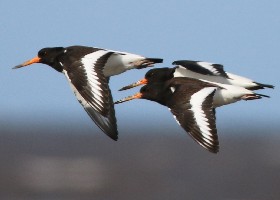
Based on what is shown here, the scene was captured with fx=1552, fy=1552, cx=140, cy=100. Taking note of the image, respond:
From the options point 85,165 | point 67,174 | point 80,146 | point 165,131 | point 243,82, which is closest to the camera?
point 243,82

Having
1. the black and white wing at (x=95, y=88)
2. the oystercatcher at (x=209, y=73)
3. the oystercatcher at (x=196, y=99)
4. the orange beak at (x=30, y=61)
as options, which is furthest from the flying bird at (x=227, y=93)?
the orange beak at (x=30, y=61)

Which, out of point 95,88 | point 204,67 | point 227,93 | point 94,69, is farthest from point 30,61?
point 227,93

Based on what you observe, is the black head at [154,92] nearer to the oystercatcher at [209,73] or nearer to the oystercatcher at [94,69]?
the oystercatcher at [94,69]

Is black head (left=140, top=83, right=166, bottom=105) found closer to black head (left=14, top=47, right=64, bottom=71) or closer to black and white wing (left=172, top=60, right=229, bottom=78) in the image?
black head (left=14, top=47, right=64, bottom=71)

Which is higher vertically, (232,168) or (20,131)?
(232,168)

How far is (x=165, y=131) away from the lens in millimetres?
77562

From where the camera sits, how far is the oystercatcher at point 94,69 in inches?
699

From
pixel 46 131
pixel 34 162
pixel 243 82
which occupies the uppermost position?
pixel 243 82

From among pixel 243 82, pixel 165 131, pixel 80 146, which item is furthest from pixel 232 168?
pixel 243 82

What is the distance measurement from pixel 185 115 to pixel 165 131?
60.0 meters

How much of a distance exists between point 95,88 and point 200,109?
4.07 ft

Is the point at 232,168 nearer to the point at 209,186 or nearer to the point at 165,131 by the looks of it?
the point at 209,186

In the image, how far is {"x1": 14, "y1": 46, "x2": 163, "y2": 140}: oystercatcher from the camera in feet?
58.3

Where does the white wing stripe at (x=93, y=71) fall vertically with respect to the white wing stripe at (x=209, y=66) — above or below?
above
